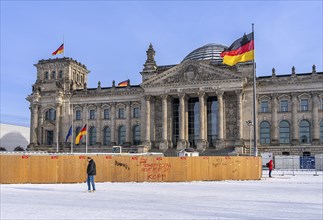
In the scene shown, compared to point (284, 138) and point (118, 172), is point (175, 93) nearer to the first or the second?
point (284, 138)

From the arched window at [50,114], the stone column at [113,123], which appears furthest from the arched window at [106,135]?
the arched window at [50,114]

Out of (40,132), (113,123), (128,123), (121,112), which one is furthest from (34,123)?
(128,123)

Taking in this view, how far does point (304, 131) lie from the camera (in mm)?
64625

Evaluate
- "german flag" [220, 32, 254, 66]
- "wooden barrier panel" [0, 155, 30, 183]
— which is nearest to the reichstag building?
"german flag" [220, 32, 254, 66]

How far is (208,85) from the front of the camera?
6625 centimetres

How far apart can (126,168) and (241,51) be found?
16.5 m

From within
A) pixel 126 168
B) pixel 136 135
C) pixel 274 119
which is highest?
pixel 274 119

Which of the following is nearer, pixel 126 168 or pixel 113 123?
pixel 126 168

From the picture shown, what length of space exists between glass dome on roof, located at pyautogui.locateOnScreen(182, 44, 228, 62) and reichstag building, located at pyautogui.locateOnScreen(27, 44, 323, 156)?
23cm

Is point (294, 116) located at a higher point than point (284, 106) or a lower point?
lower

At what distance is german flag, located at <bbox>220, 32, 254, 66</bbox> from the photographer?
38344 mm

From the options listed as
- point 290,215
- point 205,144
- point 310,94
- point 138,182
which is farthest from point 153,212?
point 310,94

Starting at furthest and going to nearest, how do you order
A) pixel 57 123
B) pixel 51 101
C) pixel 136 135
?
pixel 51 101 < pixel 57 123 < pixel 136 135

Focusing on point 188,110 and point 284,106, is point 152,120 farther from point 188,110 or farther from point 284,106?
point 284,106
